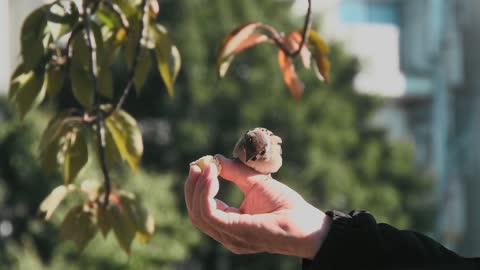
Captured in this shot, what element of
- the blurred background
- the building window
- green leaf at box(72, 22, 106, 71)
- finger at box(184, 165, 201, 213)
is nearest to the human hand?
finger at box(184, 165, 201, 213)

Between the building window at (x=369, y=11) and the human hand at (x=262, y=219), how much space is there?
33.3 feet

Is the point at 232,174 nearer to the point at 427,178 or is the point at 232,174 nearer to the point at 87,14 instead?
the point at 87,14

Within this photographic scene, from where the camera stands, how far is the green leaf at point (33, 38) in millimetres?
1370

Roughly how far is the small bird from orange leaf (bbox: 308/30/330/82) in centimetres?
48

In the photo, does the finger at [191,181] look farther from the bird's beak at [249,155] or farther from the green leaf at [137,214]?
the green leaf at [137,214]

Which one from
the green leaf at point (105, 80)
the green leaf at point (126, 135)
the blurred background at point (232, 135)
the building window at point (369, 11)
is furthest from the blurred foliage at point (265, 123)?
the green leaf at point (126, 135)

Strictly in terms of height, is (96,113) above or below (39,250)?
above

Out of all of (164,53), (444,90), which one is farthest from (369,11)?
(164,53)

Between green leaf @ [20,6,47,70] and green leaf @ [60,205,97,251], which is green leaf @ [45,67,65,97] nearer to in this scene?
green leaf @ [20,6,47,70]

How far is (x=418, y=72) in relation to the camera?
36.7 feet

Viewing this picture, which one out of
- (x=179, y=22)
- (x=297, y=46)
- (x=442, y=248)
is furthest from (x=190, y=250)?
(x=442, y=248)

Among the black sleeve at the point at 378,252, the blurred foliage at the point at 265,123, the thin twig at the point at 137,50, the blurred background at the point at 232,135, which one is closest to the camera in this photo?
the black sleeve at the point at 378,252

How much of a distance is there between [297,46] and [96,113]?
0.99 ft

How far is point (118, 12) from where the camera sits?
138 centimetres
